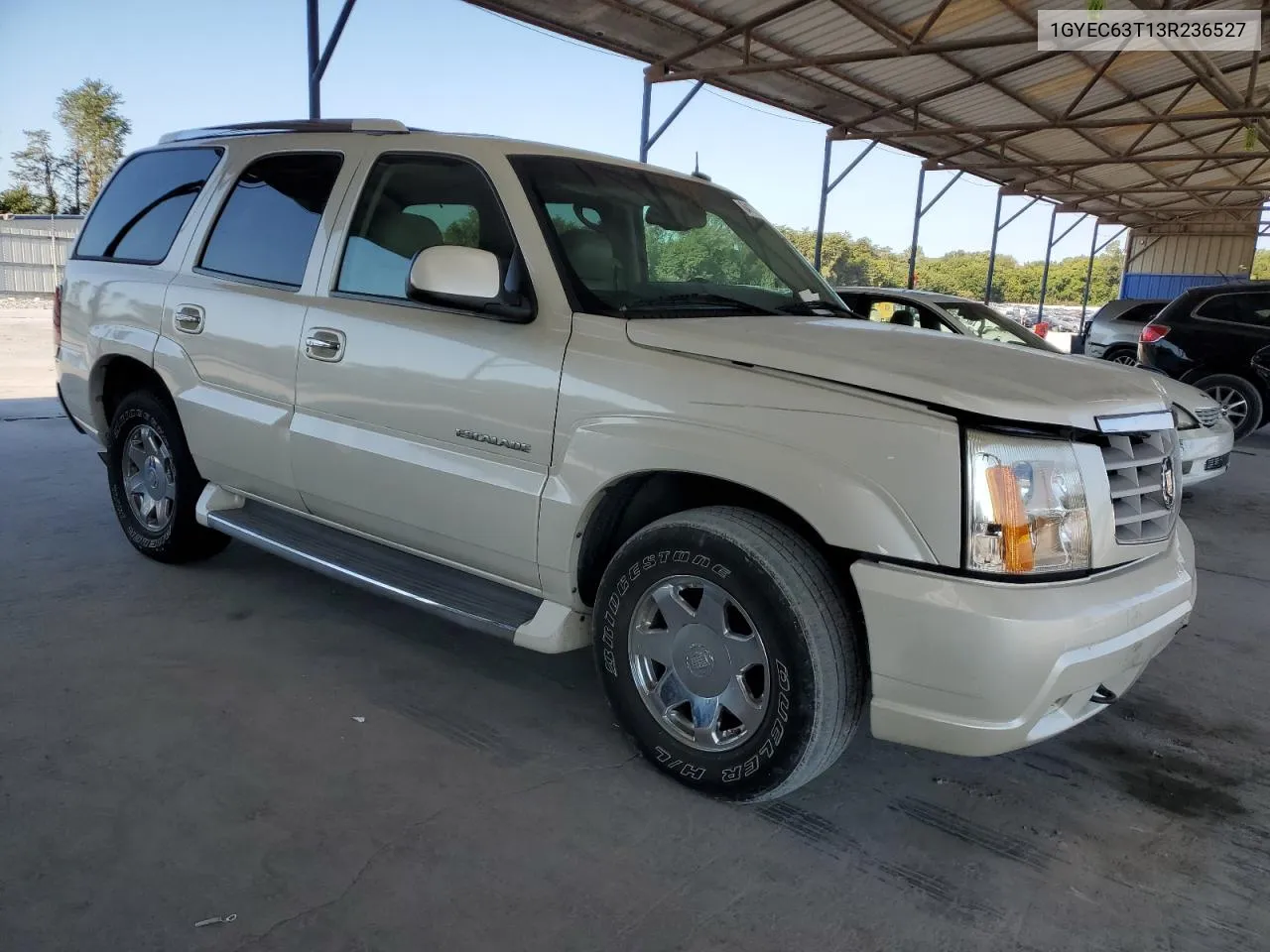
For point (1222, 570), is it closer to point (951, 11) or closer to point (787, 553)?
point (787, 553)

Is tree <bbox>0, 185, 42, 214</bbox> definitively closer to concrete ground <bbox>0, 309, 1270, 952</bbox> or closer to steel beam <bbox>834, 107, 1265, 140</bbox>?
steel beam <bbox>834, 107, 1265, 140</bbox>

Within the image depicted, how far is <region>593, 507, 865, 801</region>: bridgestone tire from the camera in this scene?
2.32 m

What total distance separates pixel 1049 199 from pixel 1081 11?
700 inches

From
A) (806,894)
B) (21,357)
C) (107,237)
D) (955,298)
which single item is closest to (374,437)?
(806,894)

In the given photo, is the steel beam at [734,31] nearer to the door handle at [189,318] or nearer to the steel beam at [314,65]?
the steel beam at [314,65]

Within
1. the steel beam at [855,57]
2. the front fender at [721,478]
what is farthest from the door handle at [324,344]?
the steel beam at [855,57]

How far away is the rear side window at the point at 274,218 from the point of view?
11.4ft

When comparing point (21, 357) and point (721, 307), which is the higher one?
point (721, 307)

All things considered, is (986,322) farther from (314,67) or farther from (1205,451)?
(314,67)

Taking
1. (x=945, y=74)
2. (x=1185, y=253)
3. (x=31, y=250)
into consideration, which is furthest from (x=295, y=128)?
(x=1185, y=253)

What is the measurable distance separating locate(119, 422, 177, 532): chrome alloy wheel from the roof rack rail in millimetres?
1391

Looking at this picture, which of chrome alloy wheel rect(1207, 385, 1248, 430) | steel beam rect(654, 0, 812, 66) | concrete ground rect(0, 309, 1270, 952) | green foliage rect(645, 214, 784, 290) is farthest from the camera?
steel beam rect(654, 0, 812, 66)

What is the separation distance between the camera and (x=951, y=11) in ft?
42.5

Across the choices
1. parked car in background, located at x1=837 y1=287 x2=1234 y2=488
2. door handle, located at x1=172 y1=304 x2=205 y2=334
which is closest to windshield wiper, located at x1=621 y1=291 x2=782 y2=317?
door handle, located at x1=172 y1=304 x2=205 y2=334
